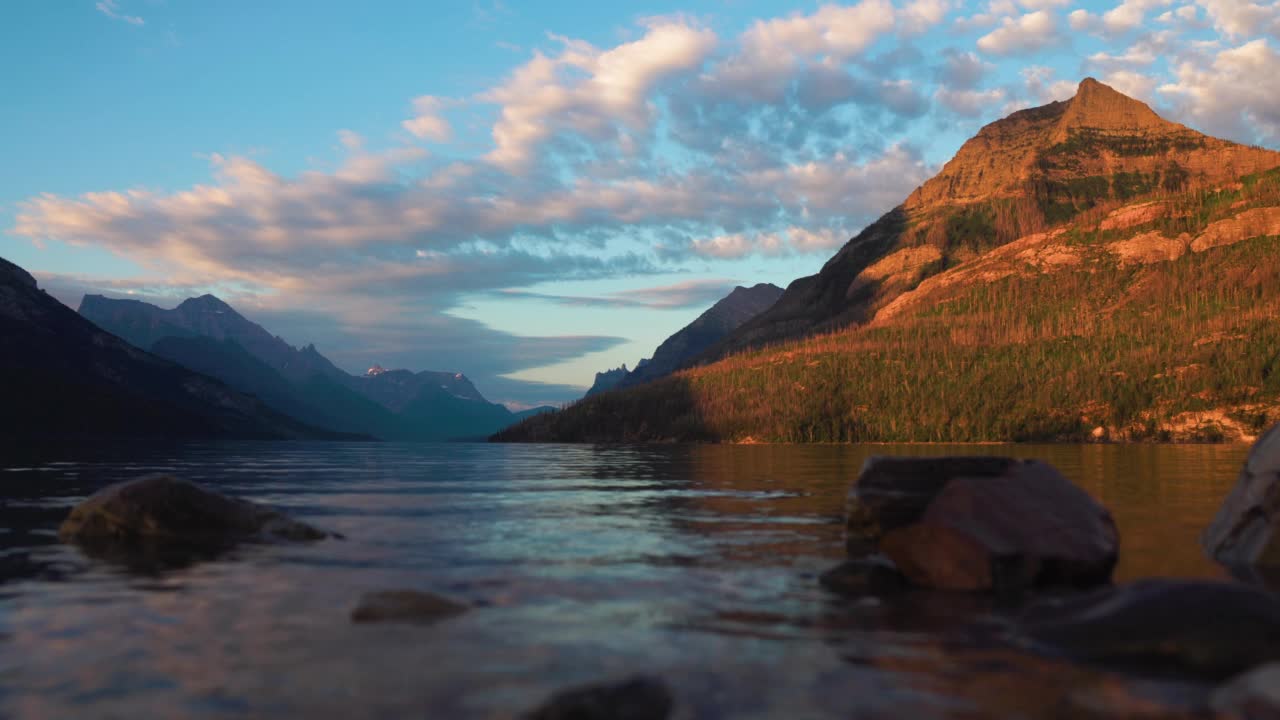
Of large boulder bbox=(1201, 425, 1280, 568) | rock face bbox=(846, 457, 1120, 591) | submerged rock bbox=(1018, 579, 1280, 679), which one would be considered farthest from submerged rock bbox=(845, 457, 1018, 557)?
submerged rock bbox=(1018, 579, 1280, 679)

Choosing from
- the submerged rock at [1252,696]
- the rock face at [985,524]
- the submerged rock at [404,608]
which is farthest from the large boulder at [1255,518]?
the submerged rock at [404,608]

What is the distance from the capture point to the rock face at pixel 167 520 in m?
19.9

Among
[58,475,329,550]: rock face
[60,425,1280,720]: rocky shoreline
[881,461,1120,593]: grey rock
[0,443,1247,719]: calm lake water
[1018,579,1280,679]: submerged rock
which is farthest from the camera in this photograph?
[58,475,329,550]: rock face

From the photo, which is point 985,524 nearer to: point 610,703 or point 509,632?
point 509,632

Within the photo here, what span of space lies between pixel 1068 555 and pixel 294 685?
12575 mm

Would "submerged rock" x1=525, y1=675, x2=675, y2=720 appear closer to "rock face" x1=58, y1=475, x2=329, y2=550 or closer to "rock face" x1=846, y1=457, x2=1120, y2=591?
"rock face" x1=846, y1=457, x2=1120, y2=591

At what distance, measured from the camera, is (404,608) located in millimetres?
12117

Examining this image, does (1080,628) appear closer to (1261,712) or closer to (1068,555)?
(1261,712)

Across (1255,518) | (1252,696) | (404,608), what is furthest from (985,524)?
(404,608)

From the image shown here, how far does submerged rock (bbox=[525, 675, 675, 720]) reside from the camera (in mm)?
7531

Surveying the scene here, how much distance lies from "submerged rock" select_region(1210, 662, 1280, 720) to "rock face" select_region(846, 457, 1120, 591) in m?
6.48

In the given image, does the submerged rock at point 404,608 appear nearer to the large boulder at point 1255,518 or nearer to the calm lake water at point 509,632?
the calm lake water at point 509,632

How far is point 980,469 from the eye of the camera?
16750 mm

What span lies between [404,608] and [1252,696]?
33.6 feet
